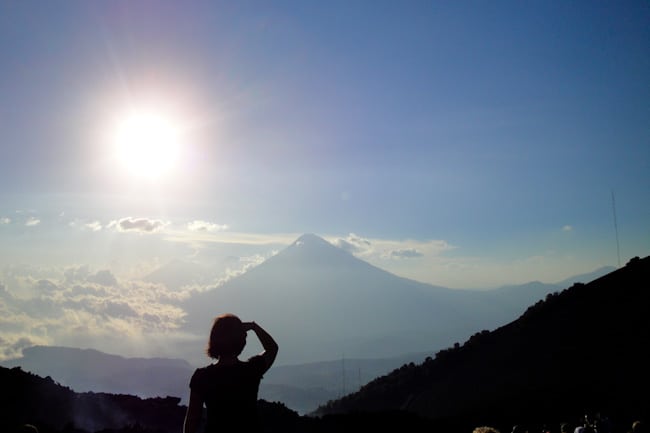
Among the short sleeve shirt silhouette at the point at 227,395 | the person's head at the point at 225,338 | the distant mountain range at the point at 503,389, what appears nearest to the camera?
the short sleeve shirt silhouette at the point at 227,395

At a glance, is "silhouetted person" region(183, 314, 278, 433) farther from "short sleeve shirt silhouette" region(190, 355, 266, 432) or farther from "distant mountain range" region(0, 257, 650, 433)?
"distant mountain range" region(0, 257, 650, 433)

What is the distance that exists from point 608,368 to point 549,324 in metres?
9.14

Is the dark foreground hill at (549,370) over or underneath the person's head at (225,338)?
underneath

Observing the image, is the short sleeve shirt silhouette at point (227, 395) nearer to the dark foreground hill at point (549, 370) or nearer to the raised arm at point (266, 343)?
the raised arm at point (266, 343)

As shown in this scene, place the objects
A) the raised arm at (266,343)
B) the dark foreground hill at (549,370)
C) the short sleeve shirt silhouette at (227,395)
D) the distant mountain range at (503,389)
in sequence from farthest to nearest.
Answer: the dark foreground hill at (549,370), the distant mountain range at (503,389), the raised arm at (266,343), the short sleeve shirt silhouette at (227,395)

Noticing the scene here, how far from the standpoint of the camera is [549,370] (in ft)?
101

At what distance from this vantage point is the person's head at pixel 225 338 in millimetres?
3727

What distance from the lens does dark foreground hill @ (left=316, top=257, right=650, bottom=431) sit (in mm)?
25656

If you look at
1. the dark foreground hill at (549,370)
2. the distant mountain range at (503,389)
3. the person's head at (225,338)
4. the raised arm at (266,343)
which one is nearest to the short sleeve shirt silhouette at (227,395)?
the person's head at (225,338)

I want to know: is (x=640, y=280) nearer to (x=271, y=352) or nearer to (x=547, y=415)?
(x=547, y=415)

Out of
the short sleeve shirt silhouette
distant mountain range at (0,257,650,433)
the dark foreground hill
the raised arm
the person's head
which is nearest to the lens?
the short sleeve shirt silhouette

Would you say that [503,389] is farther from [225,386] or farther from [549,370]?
[225,386]

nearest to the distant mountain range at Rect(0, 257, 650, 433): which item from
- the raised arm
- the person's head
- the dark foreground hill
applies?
the dark foreground hill

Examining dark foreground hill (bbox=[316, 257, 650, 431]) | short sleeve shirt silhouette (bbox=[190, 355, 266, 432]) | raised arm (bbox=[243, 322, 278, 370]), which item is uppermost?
raised arm (bbox=[243, 322, 278, 370])
